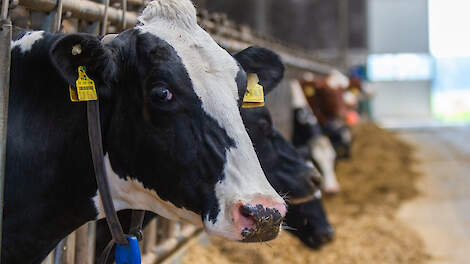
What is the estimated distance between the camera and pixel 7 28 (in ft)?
4.95

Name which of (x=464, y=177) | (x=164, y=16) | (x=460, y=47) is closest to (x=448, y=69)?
(x=460, y=47)

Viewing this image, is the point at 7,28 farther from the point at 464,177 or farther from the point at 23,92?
the point at 464,177

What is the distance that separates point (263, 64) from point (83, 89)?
76 centimetres

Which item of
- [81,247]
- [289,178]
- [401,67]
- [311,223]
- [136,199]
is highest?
[136,199]

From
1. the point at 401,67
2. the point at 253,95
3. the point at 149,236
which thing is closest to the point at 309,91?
the point at 149,236

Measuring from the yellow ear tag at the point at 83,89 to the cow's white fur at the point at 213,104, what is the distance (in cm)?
21

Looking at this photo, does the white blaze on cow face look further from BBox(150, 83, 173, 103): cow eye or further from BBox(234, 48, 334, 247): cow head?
BBox(234, 48, 334, 247): cow head

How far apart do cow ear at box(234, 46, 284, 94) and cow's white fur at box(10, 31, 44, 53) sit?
2.22 feet

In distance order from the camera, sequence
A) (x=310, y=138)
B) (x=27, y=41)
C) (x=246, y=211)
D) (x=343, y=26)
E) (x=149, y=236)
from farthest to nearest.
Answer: (x=343, y=26)
(x=310, y=138)
(x=149, y=236)
(x=27, y=41)
(x=246, y=211)

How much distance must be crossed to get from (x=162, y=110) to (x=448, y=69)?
19812mm

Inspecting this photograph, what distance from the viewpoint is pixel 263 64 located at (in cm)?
204

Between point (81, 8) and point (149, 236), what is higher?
point (81, 8)

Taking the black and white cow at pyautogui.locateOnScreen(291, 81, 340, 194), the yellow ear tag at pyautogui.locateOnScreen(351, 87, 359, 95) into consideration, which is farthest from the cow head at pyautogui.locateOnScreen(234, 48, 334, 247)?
the yellow ear tag at pyautogui.locateOnScreen(351, 87, 359, 95)

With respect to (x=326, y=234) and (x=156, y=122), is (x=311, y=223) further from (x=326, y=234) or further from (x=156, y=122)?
(x=156, y=122)
